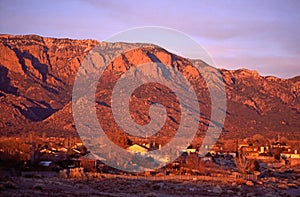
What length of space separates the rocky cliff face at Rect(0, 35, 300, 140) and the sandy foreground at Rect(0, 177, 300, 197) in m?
50.9

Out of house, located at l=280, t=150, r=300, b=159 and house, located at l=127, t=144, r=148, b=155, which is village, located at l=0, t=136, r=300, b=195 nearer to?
house, located at l=127, t=144, r=148, b=155

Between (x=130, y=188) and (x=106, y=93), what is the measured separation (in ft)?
229

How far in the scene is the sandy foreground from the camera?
2607 cm

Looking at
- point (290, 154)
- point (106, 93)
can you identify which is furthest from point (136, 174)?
point (106, 93)

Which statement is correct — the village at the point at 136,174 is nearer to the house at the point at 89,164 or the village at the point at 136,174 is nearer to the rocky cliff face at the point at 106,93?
the house at the point at 89,164

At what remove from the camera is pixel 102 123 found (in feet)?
295

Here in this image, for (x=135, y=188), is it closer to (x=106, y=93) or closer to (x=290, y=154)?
(x=290, y=154)

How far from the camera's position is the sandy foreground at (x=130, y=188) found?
85.5ft

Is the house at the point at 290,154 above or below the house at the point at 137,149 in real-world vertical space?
below

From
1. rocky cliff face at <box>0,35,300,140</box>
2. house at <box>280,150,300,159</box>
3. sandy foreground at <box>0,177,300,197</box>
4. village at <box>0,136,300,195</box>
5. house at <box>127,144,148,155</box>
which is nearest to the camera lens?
sandy foreground at <box>0,177,300,197</box>

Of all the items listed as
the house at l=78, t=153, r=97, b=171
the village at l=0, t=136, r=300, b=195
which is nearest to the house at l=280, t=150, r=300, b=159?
the village at l=0, t=136, r=300, b=195

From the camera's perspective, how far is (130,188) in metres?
30.3

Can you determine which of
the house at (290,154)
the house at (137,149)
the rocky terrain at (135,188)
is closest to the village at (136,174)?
the house at (137,149)

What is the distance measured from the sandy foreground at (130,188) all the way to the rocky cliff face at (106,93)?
50920 mm
